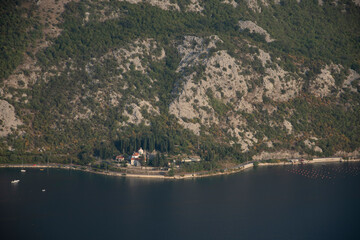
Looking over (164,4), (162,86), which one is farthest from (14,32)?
(164,4)

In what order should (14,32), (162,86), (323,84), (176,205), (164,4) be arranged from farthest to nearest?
(164,4) → (323,84) → (14,32) → (162,86) → (176,205)

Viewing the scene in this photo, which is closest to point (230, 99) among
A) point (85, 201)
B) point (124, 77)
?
point (124, 77)

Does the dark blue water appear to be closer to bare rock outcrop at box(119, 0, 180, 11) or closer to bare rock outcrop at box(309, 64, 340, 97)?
bare rock outcrop at box(309, 64, 340, 97)

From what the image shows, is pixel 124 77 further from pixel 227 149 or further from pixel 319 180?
pixel 319 180

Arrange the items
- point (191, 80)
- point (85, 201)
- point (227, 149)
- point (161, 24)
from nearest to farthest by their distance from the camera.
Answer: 1. point (85, 201)
2. point (227, 149)
3. point (191, 80)
4. point (161, 24)

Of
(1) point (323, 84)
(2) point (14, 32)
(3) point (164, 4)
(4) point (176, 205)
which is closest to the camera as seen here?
(4) point (176, 205)

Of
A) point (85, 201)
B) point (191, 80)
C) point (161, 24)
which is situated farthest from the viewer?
point (161, 24)

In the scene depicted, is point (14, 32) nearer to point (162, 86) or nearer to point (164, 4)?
point (162, 86)

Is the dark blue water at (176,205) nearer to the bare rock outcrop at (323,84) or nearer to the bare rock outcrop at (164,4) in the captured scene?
the bare rock outcrop at (323,84)
